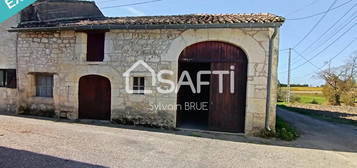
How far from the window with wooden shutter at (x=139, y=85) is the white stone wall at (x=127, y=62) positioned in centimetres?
23

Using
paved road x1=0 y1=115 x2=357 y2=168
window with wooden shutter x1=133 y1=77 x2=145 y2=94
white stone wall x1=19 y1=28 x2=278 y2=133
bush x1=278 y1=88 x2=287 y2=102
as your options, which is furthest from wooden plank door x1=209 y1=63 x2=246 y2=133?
bush x1=278 y1=88 x2=287 y2=102

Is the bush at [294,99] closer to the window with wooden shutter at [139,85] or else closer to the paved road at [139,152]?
the paved road at [139,152]

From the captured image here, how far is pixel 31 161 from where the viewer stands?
3807mm

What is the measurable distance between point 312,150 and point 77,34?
28.3 feet

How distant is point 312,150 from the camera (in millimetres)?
5504

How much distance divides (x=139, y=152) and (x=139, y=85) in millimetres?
3459

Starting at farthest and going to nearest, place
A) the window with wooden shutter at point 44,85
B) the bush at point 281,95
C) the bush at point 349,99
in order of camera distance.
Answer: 1. the bush at point 281,95
2. the bush at point 349,99
3. the window with wooden shutter at point 44,85

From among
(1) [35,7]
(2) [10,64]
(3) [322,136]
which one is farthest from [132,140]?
(1) [35,7]

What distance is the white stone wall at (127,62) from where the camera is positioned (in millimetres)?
6691

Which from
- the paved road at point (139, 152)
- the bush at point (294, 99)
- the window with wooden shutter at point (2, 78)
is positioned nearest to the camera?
the paved road at point (139, 152)

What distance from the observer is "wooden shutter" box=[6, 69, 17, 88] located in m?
8.98

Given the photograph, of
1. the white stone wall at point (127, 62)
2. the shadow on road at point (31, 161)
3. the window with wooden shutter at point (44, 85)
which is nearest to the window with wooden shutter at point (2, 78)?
the white stone wall at point (127, 62)

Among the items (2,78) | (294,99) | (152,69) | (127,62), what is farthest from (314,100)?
(2,78)

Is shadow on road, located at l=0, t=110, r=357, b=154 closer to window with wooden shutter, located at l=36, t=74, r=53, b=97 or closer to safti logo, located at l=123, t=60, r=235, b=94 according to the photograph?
safti logo, located at l=123, t=60, r=235, b=94
